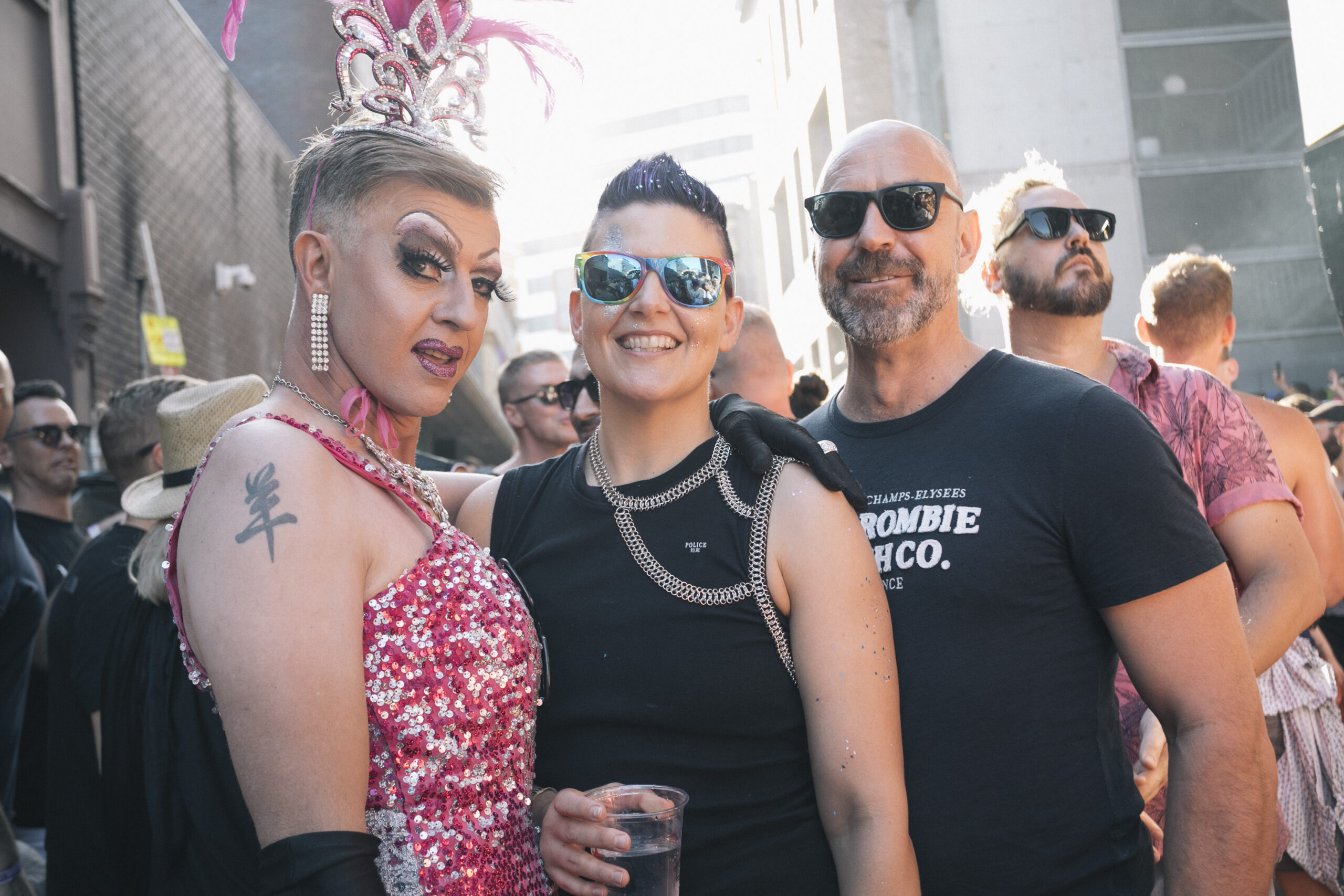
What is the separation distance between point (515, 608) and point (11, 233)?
697 centimetres

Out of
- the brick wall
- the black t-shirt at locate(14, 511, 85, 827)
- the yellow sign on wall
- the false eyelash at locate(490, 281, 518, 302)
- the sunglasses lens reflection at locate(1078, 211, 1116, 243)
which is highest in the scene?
the brick wall

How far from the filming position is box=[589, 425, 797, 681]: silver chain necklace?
2.04 metres

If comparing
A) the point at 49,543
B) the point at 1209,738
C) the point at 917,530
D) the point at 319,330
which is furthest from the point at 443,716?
the point at 49,543

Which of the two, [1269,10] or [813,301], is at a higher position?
[1269,10]

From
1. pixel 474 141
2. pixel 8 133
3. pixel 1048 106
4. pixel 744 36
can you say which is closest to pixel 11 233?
pixel 8 133

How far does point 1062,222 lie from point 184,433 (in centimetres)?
301

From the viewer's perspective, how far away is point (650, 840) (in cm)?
183

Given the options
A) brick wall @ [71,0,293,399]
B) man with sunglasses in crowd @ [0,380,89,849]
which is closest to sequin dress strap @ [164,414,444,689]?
man with sunglasses in crowd @ [0,380,89,849]

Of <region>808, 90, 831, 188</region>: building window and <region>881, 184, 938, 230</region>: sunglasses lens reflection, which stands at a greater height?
<region>808, 90, 831, 188</region>: building window

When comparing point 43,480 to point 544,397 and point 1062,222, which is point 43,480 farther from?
point 1062,222

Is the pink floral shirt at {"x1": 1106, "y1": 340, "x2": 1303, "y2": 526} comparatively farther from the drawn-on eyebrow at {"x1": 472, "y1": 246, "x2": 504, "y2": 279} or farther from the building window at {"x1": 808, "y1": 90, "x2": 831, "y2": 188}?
the building window at {"x1": 808, "y1": 90, "x2": 831, "y2": 188}

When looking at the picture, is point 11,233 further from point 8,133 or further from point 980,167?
point 980,167

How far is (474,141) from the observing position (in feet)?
8.00

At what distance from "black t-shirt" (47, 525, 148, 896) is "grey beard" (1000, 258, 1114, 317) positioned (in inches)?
119
